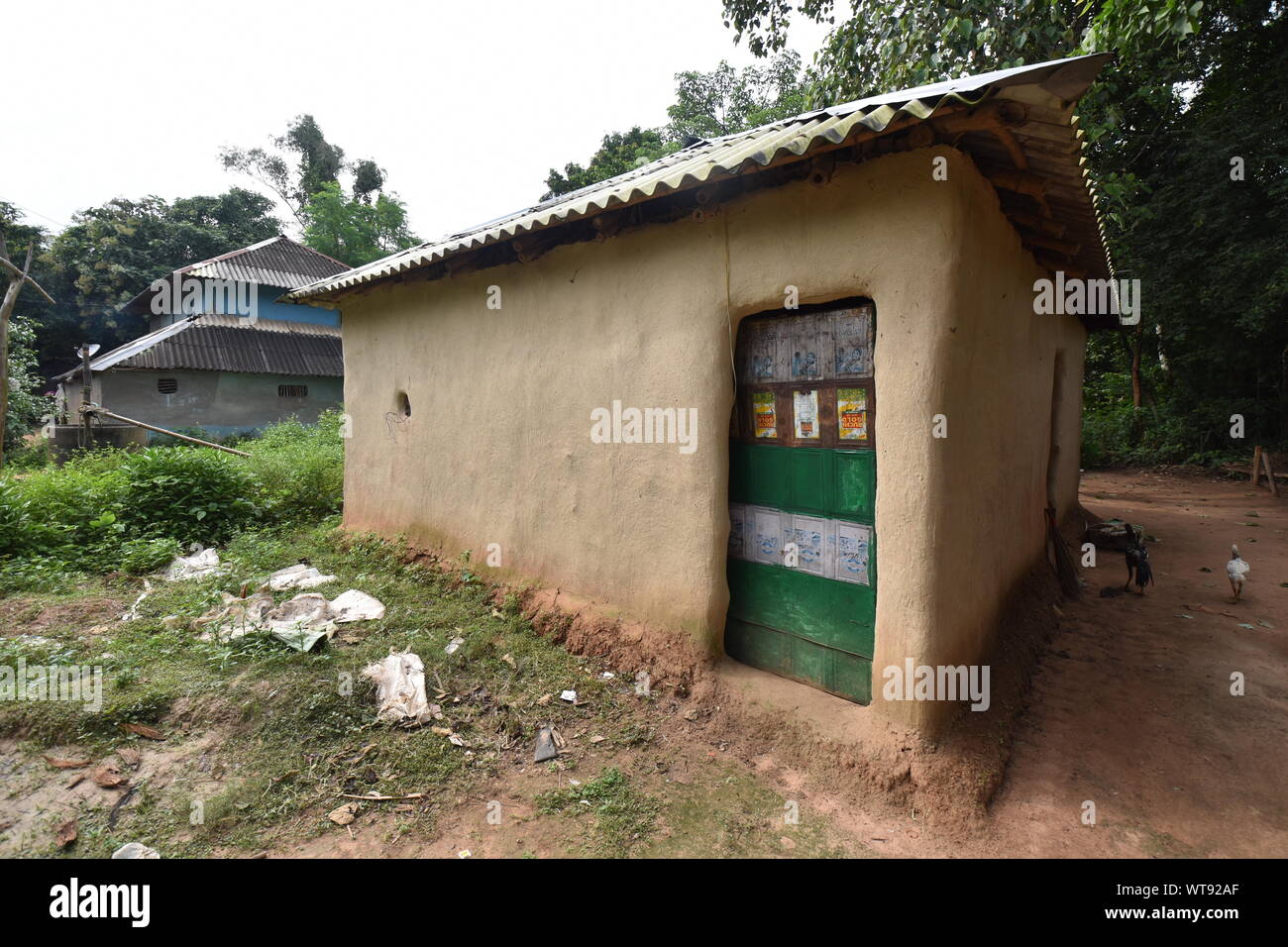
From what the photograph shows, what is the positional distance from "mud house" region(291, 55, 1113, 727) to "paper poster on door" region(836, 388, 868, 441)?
0.01m

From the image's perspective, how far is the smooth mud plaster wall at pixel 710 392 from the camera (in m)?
3.31

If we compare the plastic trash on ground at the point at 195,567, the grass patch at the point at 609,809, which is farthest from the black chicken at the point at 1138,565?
the plastic trash on ground at the point at 195,567

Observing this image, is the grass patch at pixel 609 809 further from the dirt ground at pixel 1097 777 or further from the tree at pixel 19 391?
the tree at pixel 19 391

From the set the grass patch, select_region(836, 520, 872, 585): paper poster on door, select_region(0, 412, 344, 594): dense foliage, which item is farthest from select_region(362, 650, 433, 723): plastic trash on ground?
select_region(0, 412, 344, 594): dense foliage

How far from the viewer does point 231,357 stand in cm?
1834

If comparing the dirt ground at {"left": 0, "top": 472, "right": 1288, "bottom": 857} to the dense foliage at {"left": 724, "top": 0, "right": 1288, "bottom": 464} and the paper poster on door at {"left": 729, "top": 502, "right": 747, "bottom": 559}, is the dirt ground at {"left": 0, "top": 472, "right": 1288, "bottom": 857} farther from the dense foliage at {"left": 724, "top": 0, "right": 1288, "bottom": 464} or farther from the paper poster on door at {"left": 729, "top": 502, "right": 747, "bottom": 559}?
the dense foliage at {"left": 724, "top": 0, "right": 1288, "bottom": 464}

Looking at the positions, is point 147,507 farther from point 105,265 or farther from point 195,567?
point 105,265

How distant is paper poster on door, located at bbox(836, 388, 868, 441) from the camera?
12.2 feet

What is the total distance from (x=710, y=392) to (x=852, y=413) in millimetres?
916

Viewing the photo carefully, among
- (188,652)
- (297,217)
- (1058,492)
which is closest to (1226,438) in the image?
(1058,492)

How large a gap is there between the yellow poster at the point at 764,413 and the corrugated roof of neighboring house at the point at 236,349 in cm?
1619

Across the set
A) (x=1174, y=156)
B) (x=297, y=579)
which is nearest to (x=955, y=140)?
(x=297, y=579)
